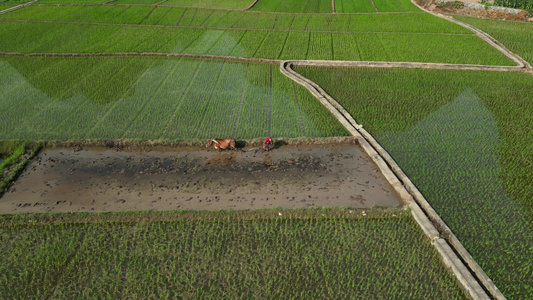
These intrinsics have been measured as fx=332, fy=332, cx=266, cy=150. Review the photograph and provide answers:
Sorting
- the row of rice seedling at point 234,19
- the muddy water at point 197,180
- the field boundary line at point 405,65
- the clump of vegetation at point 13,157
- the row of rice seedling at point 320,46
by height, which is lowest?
the muddy water at point 197,180

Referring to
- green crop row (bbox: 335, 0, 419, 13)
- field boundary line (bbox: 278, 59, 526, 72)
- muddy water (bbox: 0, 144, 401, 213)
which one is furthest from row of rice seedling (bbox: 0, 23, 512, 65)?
muddy water (bbox: 0, 144, 401, 213)

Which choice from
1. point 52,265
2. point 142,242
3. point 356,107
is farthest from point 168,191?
point 356,107

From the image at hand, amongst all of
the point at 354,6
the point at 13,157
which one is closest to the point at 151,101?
the point at 13,157

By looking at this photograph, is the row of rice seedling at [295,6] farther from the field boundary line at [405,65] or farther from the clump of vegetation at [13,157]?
the clump of vegetation at [13,157]

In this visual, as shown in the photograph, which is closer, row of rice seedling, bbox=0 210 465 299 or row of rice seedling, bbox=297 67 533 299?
row of rice seedling, bbox=0 210 465 299

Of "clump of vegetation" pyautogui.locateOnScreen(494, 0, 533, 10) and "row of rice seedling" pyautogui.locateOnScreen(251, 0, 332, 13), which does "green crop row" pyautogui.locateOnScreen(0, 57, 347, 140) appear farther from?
"clump of vegetation" pyautogui.locateOnScreen(494, 0, 533, 10)

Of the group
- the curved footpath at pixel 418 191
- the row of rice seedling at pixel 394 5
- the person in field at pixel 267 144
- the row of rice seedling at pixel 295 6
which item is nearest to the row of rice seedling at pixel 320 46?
the curved footpath at pixel 418 191

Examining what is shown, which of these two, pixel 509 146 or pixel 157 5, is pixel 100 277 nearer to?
pixel 509 146
